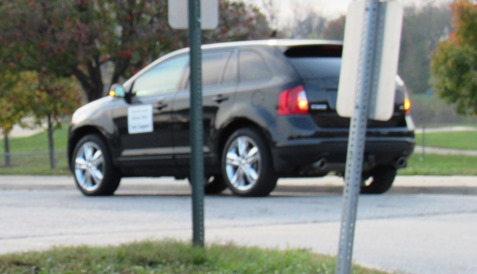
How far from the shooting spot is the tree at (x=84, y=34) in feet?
79.7

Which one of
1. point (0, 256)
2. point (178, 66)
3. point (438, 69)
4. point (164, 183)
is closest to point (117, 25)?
point (164, 183)

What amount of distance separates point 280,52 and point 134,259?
6225 millimetres

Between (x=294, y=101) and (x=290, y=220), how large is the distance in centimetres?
201

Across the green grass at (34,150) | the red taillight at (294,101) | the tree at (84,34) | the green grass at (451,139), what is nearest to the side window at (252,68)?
the red taillight at (294,101)

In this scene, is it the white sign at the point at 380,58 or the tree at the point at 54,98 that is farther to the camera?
the tree at the point at 54,98

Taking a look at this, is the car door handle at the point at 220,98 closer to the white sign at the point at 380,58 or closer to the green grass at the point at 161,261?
the green grass at the point at 161,261

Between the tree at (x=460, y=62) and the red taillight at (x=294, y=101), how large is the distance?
1499 inches

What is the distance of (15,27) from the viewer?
24.4m

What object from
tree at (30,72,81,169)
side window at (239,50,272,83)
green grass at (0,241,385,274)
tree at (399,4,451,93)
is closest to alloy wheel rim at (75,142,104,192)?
side window at (239,50,272,83)

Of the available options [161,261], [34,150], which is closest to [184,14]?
[161,261]

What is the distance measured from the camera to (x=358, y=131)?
16.9 feet

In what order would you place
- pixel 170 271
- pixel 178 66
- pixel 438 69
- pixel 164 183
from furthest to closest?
pixel 438 69 < pixel 164 183 < pixel 178 66 < pixel 170 271

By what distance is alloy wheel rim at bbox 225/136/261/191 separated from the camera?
12820mm

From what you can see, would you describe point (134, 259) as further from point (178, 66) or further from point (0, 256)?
point (178, 66)
